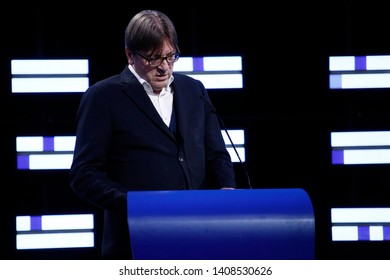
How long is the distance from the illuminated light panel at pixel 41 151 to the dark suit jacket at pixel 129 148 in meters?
2.43

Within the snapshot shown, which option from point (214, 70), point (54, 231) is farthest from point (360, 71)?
point (54, 231)

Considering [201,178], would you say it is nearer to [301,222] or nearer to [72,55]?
[301,222]

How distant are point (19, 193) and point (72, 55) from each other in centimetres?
85

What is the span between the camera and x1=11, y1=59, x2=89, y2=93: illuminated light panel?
434cm

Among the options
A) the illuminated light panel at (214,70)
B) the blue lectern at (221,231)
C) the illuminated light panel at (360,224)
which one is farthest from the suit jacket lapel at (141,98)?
the illuminated light panel at (360,224)

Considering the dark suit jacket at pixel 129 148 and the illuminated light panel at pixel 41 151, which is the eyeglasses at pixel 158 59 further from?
the illuminated light panel at pixel 41 151

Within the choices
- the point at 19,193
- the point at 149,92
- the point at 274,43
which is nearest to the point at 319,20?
the point at 274,43

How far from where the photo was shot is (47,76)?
4.36 meters

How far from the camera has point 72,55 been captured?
4.46 meters

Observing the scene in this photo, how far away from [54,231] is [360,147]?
5.97 feet

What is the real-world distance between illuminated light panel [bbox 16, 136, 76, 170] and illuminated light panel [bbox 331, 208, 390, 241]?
1.61 metres

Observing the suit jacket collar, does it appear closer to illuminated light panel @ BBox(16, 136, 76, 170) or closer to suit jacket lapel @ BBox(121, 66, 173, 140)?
suit jacket lapel @ BBox(121, 66, 173, 140)

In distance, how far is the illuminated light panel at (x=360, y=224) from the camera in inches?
179

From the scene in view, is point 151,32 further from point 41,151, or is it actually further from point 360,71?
point 360,71
